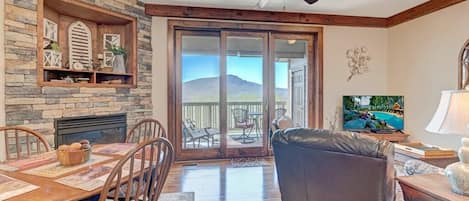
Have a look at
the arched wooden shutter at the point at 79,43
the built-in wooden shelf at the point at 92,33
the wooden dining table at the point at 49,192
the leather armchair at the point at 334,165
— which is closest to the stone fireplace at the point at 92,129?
the built-in wooden shelf at the point at 92,33

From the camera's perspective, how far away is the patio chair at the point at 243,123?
5.34m

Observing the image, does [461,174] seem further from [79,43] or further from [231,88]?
[79,43]

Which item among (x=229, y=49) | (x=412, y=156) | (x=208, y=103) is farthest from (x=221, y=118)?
(x=412, y=156)

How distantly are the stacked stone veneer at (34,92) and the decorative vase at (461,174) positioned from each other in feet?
11.8

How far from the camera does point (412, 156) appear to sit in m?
3.01

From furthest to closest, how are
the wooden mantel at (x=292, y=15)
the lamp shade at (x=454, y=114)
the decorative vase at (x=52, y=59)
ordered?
the wooden mantel at (x=292, y=15)
the decorative vase at (x=52, y=59)
the lamp shade at (x=454, y=114)

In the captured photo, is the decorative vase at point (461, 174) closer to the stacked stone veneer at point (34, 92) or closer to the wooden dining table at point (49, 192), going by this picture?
the wooden dining table at point (49, 192)

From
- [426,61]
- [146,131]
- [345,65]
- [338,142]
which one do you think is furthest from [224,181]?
[426,61]

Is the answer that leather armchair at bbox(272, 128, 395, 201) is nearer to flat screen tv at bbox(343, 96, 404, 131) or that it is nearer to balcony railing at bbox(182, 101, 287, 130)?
balcony railing at bbox(182, 101, 287, 130)

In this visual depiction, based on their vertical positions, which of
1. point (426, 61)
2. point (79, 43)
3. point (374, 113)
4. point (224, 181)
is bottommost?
point (224, 181)

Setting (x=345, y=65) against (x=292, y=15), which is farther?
(x=345, y=65)

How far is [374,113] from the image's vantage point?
5090 mm

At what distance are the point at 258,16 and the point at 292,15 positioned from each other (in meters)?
0.59

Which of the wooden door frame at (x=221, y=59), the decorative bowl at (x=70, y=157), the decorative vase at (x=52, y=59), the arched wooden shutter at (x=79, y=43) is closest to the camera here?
the decorative bowl at (x=70, y=157)
